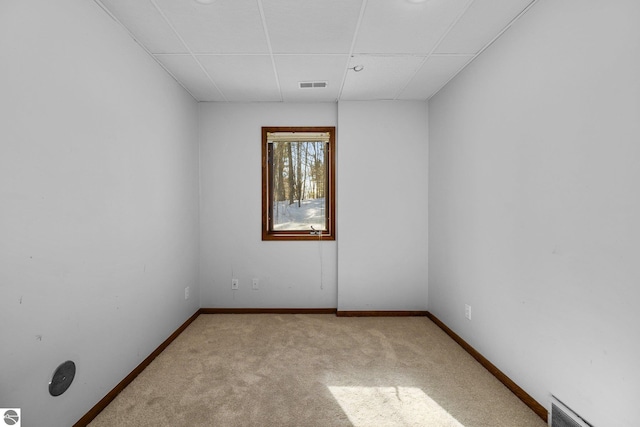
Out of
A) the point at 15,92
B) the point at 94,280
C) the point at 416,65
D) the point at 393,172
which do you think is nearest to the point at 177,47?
the point at 15,92

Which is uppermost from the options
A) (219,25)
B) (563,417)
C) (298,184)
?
(219,25)

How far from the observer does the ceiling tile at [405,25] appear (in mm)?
1867

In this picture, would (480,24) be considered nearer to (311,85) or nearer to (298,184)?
(311,85)

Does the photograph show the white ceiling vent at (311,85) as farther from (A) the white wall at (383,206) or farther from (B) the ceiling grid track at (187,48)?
(B) the ceiling grid track at (187,48)

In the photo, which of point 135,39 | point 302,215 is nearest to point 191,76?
point 135,39

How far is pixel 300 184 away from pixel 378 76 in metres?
1.56

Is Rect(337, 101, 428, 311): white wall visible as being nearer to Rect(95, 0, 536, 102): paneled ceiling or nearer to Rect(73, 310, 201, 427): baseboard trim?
Rect(95, 0, 536, 102): paneled ceiling

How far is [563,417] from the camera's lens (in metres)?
1.60

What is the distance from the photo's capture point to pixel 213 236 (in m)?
3.60

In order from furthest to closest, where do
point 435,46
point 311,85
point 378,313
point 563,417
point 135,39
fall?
point 378,313
point 311,85
point 435,46
point 135,39
point 563,417

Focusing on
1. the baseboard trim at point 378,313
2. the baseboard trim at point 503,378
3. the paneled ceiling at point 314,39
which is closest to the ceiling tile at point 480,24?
the paneled ceiling at point 314,39

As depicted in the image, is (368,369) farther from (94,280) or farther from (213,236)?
(213,236)

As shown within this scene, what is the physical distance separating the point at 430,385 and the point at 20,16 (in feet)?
10.3

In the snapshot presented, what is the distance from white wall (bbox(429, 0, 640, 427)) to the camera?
1340 mm
